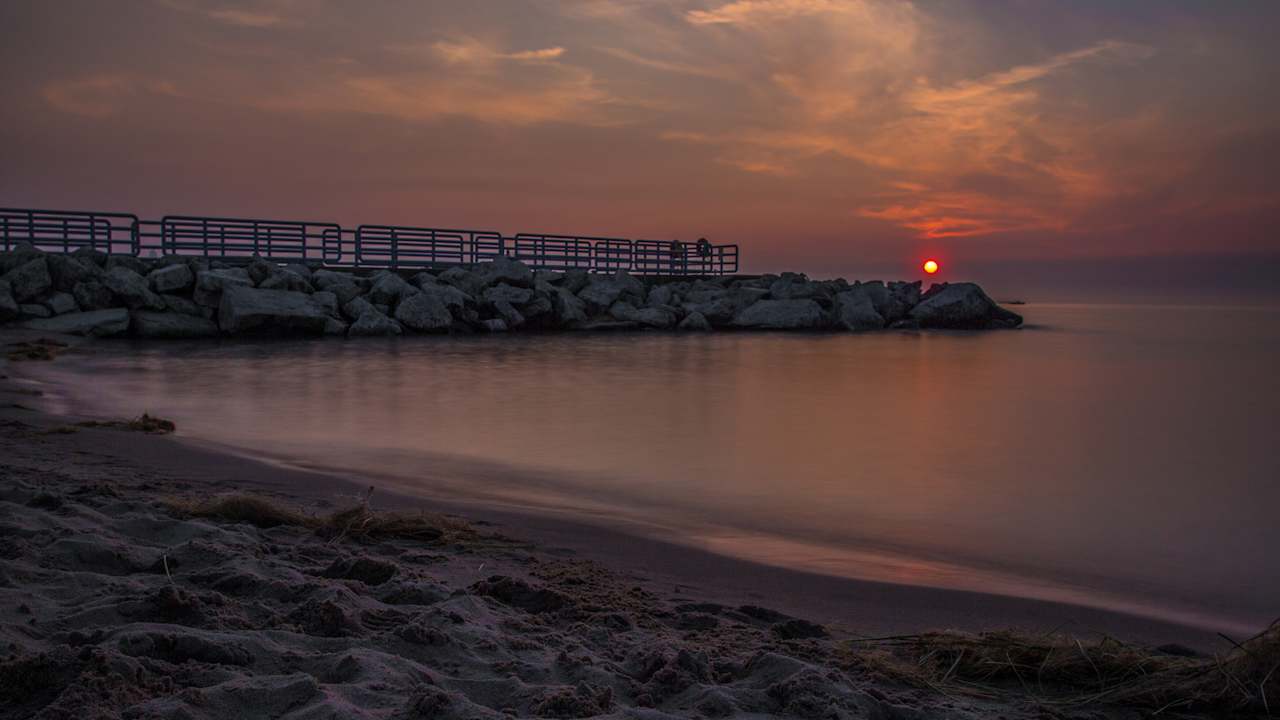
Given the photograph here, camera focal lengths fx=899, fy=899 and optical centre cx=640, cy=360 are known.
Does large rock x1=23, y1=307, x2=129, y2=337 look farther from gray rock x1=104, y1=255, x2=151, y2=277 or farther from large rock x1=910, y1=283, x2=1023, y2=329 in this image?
large rock x1=910, y1=283, x2=1023, y2=329

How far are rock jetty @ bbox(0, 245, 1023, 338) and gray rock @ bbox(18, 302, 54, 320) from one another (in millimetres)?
25

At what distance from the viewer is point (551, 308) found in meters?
30.1

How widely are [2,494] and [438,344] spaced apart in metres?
19.4

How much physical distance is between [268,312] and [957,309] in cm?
2658

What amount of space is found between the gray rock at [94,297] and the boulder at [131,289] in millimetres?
158

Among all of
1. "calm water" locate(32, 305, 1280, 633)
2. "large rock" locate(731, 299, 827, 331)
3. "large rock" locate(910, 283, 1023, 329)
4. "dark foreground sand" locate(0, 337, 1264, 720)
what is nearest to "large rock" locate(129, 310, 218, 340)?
"calm water" locate(32, 305, 1280, 633)

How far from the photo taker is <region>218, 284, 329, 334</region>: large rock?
23.6 m

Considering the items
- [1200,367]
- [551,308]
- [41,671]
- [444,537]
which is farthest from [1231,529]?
[551,308]

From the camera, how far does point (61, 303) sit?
2252 centimetres

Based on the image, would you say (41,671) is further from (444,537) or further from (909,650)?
(909,650)

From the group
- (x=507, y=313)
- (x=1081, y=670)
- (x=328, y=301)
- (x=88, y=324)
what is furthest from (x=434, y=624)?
(x=507, y=313)

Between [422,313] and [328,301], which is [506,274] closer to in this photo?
[422,313]

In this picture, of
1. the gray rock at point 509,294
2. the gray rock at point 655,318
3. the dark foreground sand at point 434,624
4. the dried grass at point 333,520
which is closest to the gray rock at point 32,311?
the gray rock at point 509,294

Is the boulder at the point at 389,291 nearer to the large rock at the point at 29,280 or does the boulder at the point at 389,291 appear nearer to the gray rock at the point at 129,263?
the gray rock at the point at 129,263
